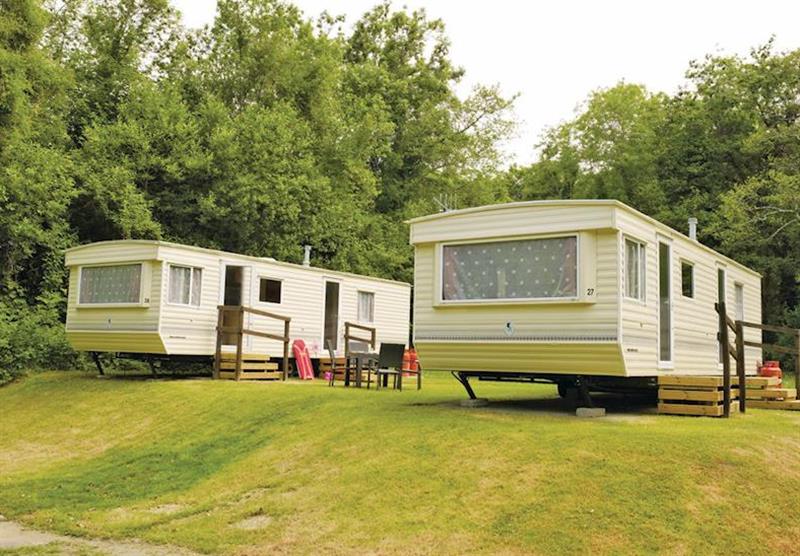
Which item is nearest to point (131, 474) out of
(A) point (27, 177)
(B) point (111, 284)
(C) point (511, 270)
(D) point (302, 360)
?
(C) point (511, 270)

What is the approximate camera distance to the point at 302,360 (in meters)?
17.4

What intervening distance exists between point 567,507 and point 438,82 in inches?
1159

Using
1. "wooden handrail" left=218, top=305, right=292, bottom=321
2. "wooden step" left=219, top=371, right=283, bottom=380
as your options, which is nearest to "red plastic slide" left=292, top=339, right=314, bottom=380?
"wooden step" left=219, top=371, right=283, bottom=380

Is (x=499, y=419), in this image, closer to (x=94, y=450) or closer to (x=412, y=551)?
(x=412, y=551)

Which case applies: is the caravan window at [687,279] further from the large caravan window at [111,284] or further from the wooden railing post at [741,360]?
the large caravan window at [111,284]

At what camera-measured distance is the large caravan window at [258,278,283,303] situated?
56.3ft

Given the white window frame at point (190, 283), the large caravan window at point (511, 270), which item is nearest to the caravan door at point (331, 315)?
the white window frame at point (190, 283)

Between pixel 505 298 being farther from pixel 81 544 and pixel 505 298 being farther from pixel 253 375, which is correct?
pixel 253 375

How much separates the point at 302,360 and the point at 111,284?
4.44 meters

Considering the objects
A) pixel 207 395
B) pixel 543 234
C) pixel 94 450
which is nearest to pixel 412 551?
pixel 543 234

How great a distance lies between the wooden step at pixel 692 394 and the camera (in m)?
9.73

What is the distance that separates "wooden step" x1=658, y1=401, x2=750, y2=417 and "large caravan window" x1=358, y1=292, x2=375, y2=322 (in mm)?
10683

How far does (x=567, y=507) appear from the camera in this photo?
6.24m

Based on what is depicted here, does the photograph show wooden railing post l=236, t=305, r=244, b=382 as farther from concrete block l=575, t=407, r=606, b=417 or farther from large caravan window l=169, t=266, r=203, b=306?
concrete block l=575, t=407, r=606, b=417
